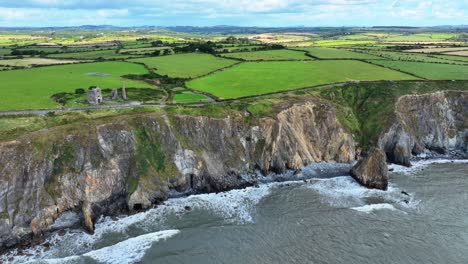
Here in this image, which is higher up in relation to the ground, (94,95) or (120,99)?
(94,95)

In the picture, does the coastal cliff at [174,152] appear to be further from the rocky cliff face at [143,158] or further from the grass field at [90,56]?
the grass field at [90,56]

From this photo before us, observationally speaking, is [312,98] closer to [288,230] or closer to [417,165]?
[417,165]

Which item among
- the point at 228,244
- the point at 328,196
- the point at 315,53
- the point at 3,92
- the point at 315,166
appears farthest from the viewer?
the point at 315,53

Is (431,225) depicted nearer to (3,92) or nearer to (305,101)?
(305,101)

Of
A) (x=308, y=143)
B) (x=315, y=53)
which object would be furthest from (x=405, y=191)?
(x=315, y=53)

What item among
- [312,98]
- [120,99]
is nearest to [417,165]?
[312,98]
